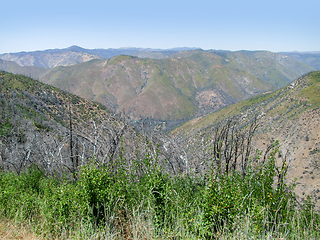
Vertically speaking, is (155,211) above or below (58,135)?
above

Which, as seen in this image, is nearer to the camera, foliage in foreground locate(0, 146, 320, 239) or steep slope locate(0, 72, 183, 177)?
foliage in foreground locate(0, 146, 320, 239)

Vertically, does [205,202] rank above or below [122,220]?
above

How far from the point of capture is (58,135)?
20.5 metres

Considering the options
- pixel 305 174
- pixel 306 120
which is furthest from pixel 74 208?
pixel 306 120

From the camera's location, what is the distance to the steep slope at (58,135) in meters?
11.4

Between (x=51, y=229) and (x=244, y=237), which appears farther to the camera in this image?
(x=51, y=229)

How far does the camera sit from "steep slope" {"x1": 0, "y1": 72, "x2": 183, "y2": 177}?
11.4m

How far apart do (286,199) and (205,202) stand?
11.2 ft

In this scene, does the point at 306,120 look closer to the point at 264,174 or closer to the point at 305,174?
the point at 305,174

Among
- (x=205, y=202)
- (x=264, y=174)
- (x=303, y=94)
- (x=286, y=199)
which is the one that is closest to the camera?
(x=205, y=202)

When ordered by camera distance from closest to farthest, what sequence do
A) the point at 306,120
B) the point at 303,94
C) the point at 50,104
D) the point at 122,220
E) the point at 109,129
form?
1. the point at 122,220
2. the point at 109,129
3. the point at 50,104
4. the point at 306,120
5. the point at 303,94

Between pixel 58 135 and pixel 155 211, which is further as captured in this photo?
pixel 58 135

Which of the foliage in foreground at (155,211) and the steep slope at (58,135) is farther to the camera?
the steep slope at (58,135)

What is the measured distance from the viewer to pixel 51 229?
657cm
